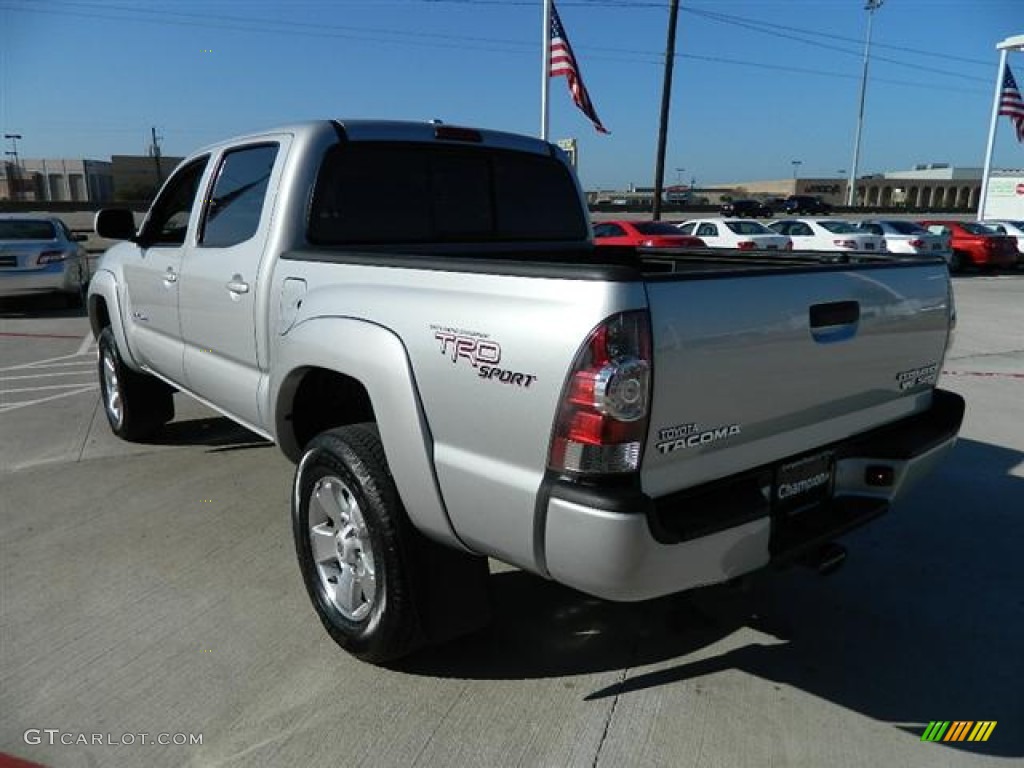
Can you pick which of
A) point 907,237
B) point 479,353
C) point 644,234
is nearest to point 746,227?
point 644,234

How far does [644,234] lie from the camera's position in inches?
668

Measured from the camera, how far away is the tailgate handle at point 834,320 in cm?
247

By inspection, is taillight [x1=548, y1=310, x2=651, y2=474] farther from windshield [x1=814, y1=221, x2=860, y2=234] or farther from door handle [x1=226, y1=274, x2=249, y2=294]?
windshield [x1=814, y1=221, x2=860, y2=234]

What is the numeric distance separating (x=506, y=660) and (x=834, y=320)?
5.57 feet

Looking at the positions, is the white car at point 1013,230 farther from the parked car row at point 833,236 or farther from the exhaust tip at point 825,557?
the exhaust tip at point 825,557

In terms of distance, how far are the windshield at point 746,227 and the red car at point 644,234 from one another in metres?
1.73

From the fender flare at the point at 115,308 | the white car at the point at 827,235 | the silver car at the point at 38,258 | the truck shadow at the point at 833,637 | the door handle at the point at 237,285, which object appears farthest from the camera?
the white car at the point at 827,235

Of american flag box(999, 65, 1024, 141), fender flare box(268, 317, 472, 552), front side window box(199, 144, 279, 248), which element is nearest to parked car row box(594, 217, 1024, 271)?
american flag box(999, 65, 1024, 141)

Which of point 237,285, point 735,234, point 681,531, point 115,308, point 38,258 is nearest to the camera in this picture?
point 681,531

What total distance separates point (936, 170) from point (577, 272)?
137 metres

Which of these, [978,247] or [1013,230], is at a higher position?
[1013,230]

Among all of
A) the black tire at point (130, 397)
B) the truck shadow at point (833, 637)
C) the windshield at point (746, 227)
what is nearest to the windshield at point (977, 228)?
the windshield at point (746, 227)

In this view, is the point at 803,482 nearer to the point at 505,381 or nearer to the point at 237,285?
the point at 505,381

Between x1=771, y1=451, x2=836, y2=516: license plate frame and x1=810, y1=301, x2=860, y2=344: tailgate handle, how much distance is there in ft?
1.33
